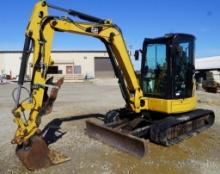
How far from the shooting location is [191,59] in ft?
27.7

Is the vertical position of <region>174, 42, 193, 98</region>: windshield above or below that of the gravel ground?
above

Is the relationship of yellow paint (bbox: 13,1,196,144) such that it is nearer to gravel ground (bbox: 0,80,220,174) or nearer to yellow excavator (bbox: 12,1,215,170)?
yellow excavator (bbox: 12,1,215,170)

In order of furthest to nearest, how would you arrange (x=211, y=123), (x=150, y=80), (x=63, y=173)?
(x=211, y=123) < (x=150, y=80) < (x=63, y=173)

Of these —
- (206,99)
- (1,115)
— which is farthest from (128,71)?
(206,99)

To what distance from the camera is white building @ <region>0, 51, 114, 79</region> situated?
4468 cm

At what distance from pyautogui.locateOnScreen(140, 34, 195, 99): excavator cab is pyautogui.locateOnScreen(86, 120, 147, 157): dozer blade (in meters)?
1.56

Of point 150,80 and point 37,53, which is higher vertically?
point 37,53

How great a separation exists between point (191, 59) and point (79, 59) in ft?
126

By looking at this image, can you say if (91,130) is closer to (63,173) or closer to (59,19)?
(63,173)

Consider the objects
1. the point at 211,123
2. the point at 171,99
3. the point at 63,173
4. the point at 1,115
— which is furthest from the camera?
the point at 1,115

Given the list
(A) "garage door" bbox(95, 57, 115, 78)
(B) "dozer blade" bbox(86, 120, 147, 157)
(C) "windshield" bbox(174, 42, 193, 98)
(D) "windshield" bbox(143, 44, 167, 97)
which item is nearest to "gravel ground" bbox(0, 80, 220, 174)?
(B) "dozer blade" bbox(86, 120, 147, 157)

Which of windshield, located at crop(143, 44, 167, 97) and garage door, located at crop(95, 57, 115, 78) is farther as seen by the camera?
garage door, located at crop(95, 57, 115, 78)

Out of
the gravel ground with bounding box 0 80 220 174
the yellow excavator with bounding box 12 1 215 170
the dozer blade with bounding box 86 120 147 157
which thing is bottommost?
the gravel ground with bounding box 0 80 220 174

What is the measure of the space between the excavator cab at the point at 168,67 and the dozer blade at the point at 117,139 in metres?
1.56
